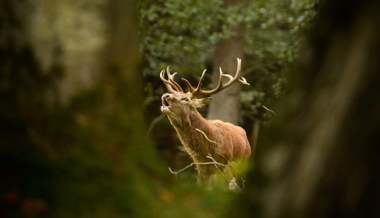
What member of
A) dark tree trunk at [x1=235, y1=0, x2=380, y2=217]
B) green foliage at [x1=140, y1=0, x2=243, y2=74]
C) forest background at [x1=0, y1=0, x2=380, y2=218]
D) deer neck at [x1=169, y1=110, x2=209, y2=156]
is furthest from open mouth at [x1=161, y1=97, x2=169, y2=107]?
dark tree trunk at [x1=235, y1=0, x2=380, y2=217]

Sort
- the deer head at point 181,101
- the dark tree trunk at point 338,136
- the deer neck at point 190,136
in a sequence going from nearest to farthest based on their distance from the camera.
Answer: the dark tree trunk at point 338,136 < the deer head at point 181,101 < the deer neck at point 190,136

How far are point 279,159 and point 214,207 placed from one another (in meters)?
0.75

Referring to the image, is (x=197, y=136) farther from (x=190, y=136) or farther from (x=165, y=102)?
(x=165, y=102)

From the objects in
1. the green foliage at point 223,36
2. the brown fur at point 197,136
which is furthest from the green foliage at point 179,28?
the brown fur at point 197,136

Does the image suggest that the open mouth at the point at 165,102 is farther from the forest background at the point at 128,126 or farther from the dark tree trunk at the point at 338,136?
the dark tree trunk at the point at 338,136

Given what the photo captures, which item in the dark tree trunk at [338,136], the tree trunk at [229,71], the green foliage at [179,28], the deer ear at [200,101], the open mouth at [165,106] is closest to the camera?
the dark tree trunk at [338,136]

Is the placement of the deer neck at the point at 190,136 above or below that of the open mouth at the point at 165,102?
below

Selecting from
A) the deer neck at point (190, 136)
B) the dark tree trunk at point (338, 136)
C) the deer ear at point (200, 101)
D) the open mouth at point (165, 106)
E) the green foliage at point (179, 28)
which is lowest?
the dark tree trunk at point (338, 136)

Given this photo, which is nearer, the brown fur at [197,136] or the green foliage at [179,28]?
the brown fur at [197,136]

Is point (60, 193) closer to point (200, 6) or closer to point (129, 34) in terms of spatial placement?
point (129, 34)

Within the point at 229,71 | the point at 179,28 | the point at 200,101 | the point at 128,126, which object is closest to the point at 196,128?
the point at 200,101

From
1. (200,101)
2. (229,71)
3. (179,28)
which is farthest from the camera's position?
(229,71)

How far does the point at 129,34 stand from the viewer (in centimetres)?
414

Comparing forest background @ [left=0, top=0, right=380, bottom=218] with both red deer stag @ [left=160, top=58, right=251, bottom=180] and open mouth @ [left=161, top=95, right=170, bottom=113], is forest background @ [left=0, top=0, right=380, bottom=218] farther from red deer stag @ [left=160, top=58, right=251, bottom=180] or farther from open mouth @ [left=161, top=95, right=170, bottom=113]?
red deer stag @ [left=160, top=58, right=251, bottom=180]
